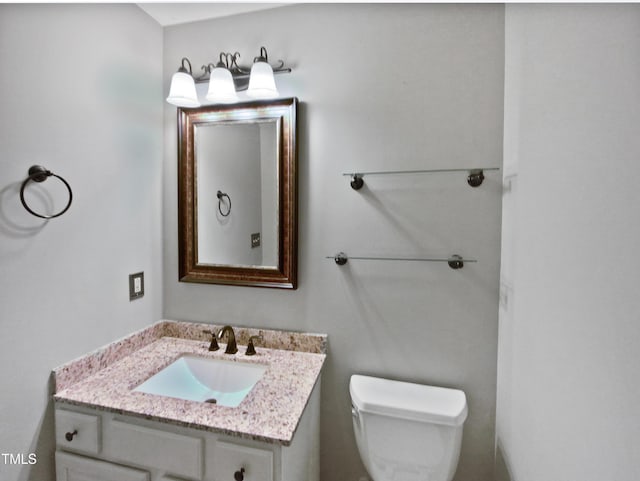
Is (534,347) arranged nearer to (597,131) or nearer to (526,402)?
(526,402)

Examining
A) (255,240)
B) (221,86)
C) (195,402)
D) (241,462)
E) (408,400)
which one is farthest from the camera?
(255,240)

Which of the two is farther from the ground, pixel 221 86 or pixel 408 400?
pixel 221 86

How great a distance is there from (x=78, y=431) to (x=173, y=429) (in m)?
0.39

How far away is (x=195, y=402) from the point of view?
1.05 meters

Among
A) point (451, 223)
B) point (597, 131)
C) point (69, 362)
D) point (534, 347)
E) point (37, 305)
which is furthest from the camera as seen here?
point (451, 223)

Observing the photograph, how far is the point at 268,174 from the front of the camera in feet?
4.70

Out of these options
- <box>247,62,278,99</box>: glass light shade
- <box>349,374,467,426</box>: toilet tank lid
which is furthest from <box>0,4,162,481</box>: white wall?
<box>349,374,467,426</box>: toilet tank lid

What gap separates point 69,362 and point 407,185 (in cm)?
154

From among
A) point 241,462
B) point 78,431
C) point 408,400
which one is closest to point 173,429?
point 241,462

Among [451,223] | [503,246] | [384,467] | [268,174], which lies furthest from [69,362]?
[503,246]

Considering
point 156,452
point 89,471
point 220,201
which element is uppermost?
point 220,201

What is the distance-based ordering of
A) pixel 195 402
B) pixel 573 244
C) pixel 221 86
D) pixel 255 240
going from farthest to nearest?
pixel 255 240 < pixel 221 86 < pixel 195 402 < pixel 573 244

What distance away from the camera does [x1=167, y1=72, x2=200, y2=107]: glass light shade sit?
1370 millimetres

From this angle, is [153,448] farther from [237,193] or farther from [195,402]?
[237,193]
